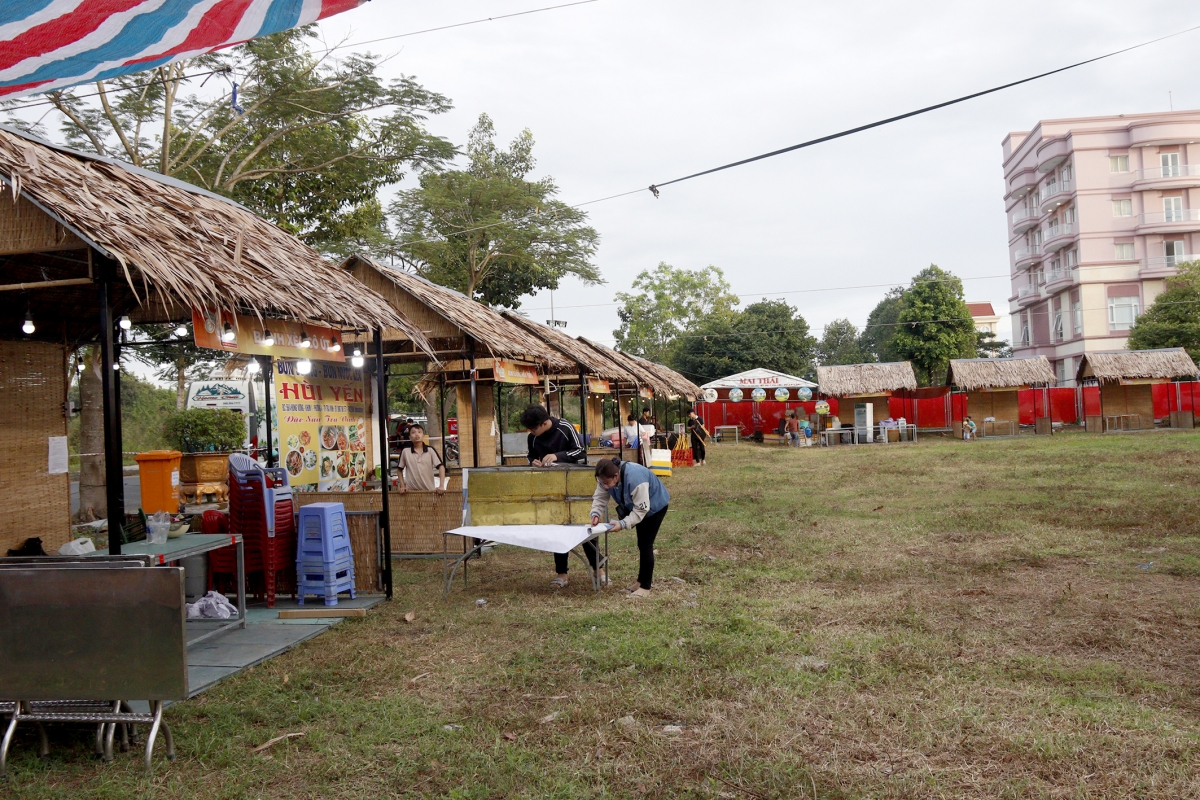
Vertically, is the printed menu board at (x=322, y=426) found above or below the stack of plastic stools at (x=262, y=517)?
above

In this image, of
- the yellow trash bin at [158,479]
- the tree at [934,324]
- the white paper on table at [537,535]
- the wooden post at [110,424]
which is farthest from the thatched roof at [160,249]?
the tree at [934,324]

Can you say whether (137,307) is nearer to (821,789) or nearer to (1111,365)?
(821,789)

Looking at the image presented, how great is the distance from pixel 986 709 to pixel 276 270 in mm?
5405

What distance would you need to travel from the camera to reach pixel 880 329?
64.9 metres

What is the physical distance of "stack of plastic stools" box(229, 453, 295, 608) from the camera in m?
6.66

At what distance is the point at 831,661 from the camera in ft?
16.1

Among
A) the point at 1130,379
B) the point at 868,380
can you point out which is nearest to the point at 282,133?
the point at 868,380

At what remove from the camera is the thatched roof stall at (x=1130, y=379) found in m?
30.0

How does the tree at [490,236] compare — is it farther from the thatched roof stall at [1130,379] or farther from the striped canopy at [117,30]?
the thatched roof stall at [1130,379]

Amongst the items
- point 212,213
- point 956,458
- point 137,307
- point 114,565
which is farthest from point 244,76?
point 956,458

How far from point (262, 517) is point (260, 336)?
1.54 metres

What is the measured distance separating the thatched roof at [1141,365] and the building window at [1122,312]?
1436 cm

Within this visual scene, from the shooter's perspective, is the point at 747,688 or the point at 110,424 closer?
the point at 110,424

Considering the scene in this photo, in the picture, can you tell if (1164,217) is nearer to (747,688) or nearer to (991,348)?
(991,348)
